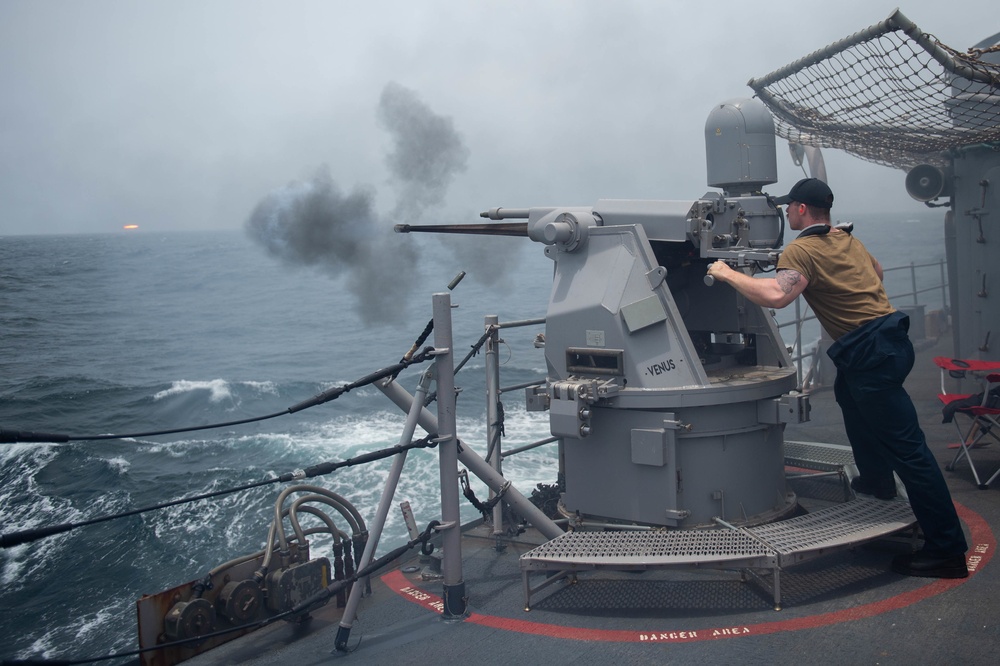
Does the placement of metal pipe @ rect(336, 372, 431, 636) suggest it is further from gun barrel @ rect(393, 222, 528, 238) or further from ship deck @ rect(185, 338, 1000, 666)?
gun barrel @ rect(393, 222, 528, 238)

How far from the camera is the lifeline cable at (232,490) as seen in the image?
8.23ft

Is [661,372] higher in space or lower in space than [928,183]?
lower

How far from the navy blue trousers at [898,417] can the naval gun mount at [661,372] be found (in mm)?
573

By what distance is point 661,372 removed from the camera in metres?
4.32

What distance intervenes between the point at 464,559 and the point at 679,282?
206 centimetres

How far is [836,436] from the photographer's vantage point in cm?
731

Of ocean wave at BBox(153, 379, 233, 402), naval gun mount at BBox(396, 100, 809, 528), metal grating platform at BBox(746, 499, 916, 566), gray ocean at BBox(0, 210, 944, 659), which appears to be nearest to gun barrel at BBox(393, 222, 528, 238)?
naval gun mount at BBox(396, 100, 809, 528)

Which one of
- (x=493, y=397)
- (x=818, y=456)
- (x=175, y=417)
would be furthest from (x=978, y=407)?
(x=175, y=417)

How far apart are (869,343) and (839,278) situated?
328 mm

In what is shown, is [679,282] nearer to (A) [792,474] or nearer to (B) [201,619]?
(A) [792,474]

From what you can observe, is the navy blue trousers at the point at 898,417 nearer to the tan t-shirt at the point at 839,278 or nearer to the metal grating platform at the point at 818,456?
the tan t-shirt at the point at 839,278

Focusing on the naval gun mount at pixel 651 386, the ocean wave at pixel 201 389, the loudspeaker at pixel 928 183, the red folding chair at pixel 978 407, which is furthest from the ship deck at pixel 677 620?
the ocean wave at pixel 201 389

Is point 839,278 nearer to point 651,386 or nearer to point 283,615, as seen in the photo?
point 651,386

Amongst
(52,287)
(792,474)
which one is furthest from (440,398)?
(52,287)
